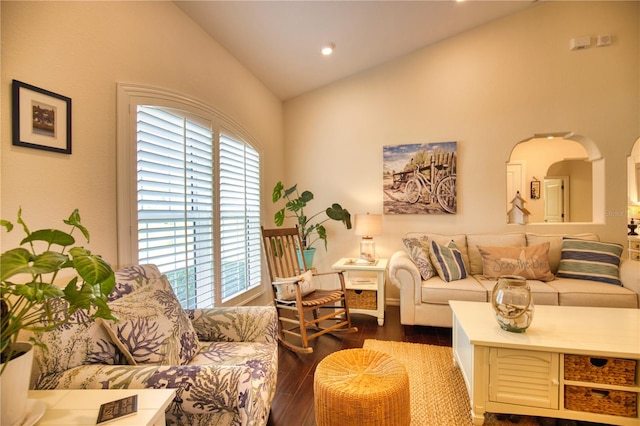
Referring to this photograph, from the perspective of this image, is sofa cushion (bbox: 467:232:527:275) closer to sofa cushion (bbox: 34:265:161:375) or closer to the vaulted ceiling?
the vaulted ceiling

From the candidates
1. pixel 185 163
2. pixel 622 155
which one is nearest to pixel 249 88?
pixel 185 163

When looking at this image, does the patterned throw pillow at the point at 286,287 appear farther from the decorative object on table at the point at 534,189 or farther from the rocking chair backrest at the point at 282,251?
the decorative object on table at the point at 534,189

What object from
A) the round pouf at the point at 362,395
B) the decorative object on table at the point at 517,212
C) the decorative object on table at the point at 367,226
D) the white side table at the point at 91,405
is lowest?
the round pouf at the point at 362,395

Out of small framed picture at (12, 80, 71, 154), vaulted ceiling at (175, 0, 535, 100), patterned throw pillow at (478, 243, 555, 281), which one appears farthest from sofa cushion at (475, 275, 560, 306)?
small framed picture at (12, 80, 71, 154)

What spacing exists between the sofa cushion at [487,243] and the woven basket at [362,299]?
1.15 m

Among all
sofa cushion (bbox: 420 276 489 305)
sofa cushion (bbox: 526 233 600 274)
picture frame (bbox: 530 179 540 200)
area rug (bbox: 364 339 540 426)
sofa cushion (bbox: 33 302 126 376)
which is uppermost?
picture frame (bbox: 530 179 540 200)

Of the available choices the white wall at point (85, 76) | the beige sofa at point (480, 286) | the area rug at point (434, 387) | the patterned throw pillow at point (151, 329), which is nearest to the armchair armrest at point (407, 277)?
the beige sofa at point (480, 286)

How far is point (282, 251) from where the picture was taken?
296 centimetres

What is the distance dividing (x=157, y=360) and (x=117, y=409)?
362mm

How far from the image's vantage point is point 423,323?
2863 mm

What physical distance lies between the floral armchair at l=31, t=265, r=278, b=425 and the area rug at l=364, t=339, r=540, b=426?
3.25 ft

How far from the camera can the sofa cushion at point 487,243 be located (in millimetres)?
3232

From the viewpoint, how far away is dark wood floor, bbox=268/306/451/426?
1.77 m

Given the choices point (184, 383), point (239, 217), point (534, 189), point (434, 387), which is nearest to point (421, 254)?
point (434, 387)
